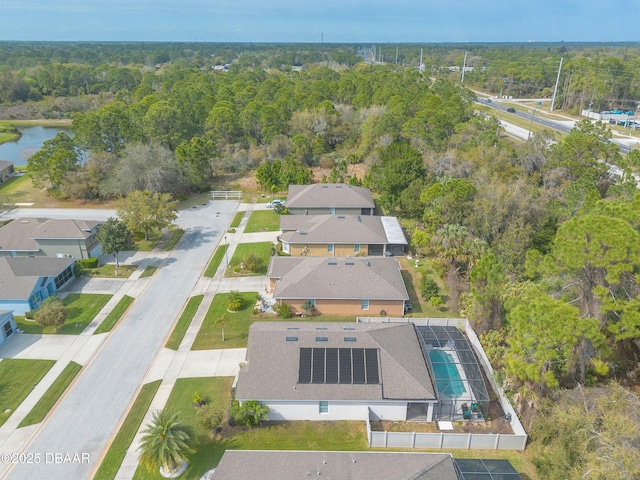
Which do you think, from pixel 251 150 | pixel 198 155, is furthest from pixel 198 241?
pixel 251 150

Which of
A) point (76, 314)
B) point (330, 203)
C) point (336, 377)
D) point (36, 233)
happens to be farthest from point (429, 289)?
point (36, 233)

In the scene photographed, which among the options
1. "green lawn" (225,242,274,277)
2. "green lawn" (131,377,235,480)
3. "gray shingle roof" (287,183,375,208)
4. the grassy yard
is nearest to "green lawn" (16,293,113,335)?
the grassy yard

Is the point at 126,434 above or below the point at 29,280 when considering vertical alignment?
below

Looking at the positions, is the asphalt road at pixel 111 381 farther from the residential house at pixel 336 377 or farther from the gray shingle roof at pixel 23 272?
the residential house at pixel 336 377

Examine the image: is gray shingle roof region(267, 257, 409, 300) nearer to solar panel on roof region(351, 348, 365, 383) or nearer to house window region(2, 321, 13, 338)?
solar panel on roof region(351, 348, 365, 383)

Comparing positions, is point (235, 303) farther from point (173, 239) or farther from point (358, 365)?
point (173, 239)
